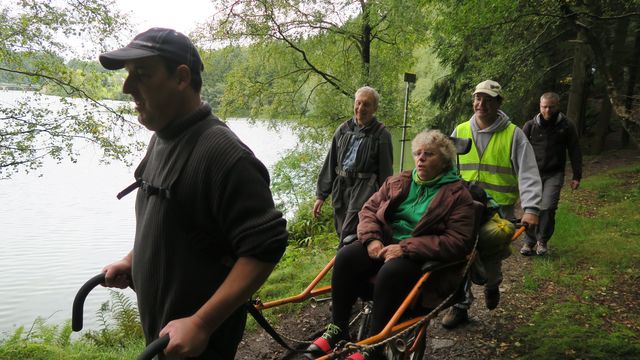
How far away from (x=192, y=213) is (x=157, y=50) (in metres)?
0.52

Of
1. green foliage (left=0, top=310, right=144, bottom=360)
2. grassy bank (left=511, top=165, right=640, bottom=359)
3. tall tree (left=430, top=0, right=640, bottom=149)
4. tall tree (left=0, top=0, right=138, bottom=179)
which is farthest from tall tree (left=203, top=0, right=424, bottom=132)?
green foliage (left=0, top=310, right=144, bottom=360)

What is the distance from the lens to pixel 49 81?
9.08 meters

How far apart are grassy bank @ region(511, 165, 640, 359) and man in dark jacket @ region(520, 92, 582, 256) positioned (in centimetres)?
58

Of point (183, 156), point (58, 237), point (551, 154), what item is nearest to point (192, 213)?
point (183, 156)

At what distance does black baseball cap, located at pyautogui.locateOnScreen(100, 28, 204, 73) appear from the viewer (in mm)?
1344

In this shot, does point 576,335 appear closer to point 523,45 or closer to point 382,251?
point 382,251

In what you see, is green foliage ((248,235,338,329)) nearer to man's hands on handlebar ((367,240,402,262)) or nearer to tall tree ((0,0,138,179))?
man's hands on handlebar ((367,240,402,262))

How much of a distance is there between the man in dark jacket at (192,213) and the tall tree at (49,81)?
28.2 ft

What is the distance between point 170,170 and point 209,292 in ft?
1.37

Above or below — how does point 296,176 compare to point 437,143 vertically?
below

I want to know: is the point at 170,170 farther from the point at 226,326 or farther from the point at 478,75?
the point at 478,75

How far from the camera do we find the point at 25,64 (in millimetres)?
8680

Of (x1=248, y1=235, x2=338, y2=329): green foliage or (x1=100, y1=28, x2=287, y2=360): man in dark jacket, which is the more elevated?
(x1=100, y1=28, x2=287, y2=360): man in dark jacket

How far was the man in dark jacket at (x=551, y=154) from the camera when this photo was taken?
19.3ft
